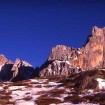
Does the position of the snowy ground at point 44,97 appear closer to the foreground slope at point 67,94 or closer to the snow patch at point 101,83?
the foreground slope at point 67,94

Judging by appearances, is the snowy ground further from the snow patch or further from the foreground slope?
the snow patch

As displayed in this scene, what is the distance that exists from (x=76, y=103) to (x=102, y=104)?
13.5 ft

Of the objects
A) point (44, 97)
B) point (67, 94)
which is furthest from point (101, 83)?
point (44, 97)

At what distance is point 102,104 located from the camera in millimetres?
47625

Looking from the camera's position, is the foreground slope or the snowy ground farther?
the snowy ground

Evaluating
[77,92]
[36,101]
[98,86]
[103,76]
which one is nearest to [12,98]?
[36,101]

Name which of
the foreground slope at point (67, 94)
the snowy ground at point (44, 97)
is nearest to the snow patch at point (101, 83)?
the foreground slope at point (67, 94)

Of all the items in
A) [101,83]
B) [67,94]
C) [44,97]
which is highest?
[101,83]

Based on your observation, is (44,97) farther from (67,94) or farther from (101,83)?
(101,83)

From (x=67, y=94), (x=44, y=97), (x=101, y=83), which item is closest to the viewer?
(x=44, y=97)

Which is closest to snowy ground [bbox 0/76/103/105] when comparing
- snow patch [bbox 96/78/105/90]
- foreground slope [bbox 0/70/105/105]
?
foreground slope [bbox 0/70/105/105]

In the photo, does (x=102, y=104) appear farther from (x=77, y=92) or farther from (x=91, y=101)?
(x=77, y=92)

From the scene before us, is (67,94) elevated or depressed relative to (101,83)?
depressed

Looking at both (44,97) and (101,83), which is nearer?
(44,97)
